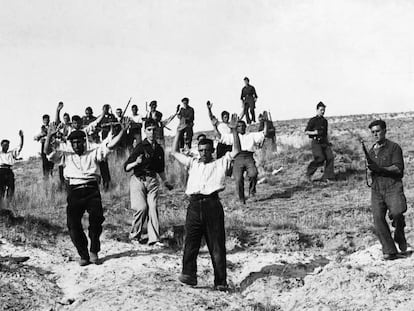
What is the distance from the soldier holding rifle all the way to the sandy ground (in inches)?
13.0

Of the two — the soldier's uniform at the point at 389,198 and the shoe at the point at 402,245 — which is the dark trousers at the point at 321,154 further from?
the shoe at the point at 402,245

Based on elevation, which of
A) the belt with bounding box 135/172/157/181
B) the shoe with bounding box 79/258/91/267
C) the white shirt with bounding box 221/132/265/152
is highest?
the white shirt with bounding box 221/132/265/152

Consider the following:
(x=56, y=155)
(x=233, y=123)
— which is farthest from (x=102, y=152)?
(x=233, y=123)

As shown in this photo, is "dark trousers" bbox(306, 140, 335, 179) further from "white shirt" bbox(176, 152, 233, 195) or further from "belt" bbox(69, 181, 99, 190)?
"white shirt" bbox(176, 152, 233, 195)

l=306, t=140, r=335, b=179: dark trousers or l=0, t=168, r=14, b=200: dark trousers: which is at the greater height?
l=306, t=140, r=335, b=179: dark trousers

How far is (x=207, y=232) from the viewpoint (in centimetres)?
799

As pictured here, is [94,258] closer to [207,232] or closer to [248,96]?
[207,232]

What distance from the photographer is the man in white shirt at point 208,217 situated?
794cm

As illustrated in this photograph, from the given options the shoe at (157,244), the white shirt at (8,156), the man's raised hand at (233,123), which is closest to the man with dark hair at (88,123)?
the white shirt at (8,156)

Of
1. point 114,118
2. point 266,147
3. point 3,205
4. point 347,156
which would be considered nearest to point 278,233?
point 3,205

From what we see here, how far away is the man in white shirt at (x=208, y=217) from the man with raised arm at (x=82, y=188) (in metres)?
1.49

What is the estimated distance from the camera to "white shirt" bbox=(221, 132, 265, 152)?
13.1 metres

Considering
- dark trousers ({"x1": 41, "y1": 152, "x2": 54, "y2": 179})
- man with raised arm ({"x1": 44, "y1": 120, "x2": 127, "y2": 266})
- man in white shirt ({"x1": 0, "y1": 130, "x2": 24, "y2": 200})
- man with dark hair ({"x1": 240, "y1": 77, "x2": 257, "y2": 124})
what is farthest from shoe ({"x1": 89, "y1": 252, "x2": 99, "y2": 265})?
man with dark hair ({"x1": 240, "y1": 77, "x2": 257, "y2": 124})

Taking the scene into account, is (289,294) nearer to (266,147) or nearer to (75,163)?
(75,163)
